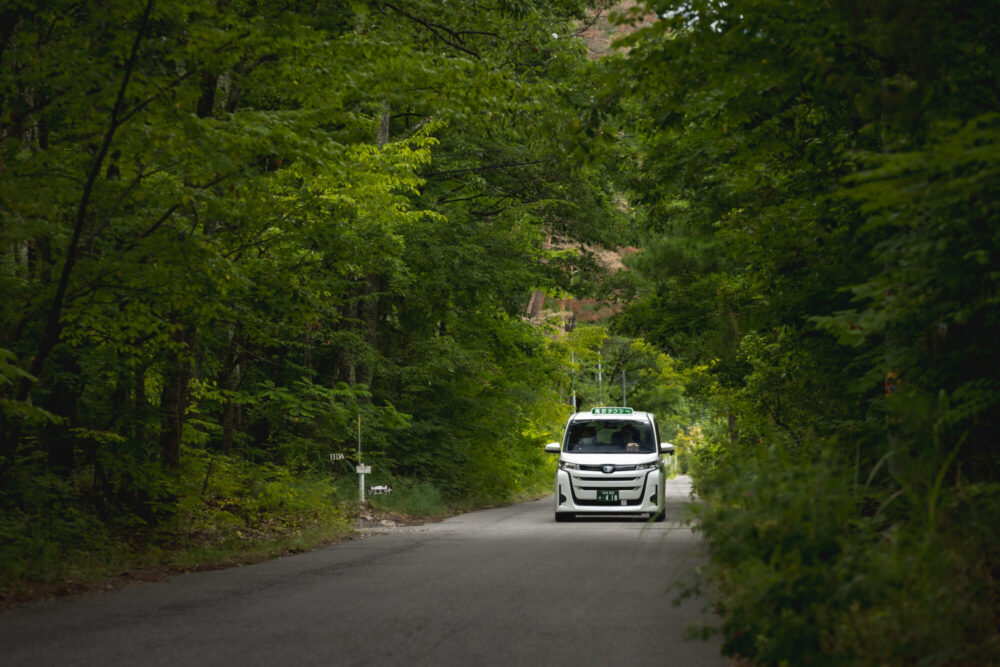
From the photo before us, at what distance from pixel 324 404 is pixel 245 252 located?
7.90 meters

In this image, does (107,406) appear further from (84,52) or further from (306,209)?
(84,52)

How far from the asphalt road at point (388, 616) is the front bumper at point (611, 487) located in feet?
22.2

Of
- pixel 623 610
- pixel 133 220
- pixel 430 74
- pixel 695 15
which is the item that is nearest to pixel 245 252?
pixel 133 220

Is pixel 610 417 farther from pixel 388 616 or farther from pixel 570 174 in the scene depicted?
pixel 388 616

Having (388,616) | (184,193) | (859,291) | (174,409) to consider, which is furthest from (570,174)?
(388,616)

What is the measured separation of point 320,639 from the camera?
23.7ft

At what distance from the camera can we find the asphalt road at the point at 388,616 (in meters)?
6.68

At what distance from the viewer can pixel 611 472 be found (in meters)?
20.1

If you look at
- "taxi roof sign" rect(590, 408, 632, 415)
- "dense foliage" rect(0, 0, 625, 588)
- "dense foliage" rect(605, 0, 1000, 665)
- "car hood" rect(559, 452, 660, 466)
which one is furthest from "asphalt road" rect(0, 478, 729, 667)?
"taxi roof sign" rect(590, 408, 632, 415)

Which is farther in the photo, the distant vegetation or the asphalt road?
the asphalt road

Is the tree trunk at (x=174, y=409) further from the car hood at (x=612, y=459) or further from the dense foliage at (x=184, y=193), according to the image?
the car hood at (x=612, y=459)

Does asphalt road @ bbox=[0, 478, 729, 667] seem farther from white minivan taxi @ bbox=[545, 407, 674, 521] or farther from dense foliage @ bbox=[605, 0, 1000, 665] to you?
white minivan taxi @ bbox=[545, 407, 674, 521]

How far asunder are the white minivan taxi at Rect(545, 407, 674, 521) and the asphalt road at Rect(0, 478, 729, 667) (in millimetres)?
6781

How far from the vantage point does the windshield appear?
20944 mm
